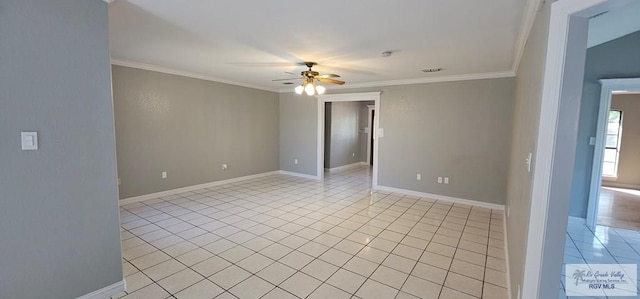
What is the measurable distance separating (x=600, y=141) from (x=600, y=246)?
154cm

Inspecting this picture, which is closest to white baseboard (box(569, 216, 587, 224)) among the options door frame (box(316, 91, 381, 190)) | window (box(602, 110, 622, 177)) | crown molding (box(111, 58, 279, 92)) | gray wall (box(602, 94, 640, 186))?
door frame (box(316, 91, 381, 190))

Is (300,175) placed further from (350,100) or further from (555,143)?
(555,143)

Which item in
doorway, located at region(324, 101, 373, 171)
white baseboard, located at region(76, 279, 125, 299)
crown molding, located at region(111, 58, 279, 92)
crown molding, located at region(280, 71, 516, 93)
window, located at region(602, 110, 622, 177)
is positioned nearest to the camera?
white baseboard, located at region(76, 279, 125, 299)

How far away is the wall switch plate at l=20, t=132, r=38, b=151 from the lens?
1.68m

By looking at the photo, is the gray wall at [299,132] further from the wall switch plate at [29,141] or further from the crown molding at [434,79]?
the wall switch plate at [29,141]

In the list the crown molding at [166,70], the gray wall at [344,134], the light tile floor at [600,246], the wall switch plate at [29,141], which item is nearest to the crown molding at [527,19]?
the light tile floor at [600,246]

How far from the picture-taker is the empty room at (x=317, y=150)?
1.64 m

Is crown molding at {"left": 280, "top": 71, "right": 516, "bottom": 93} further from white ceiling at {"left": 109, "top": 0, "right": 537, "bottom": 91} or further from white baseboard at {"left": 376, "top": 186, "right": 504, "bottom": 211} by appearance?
white baseboard at {"left": 376, "top": 186, "right": 504, "bottom": 211}

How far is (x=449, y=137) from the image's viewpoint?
15.6 ft

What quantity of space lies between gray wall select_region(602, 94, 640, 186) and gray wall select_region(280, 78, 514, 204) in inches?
179

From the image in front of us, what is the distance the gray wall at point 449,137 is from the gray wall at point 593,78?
35.7 inches

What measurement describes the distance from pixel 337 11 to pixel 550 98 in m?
1.57

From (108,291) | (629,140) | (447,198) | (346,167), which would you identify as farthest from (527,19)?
(629,140)

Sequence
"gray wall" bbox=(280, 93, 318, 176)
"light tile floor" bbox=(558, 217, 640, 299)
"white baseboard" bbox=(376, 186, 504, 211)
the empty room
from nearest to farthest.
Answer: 1. the empty room
2. "light tile floor" bbox=(558, 217, 640, 299)
3. "white baseboard" bbox=(376, 186, 504, 211)
4. "gray wall" bbox=(280, 93, 318, 176)
